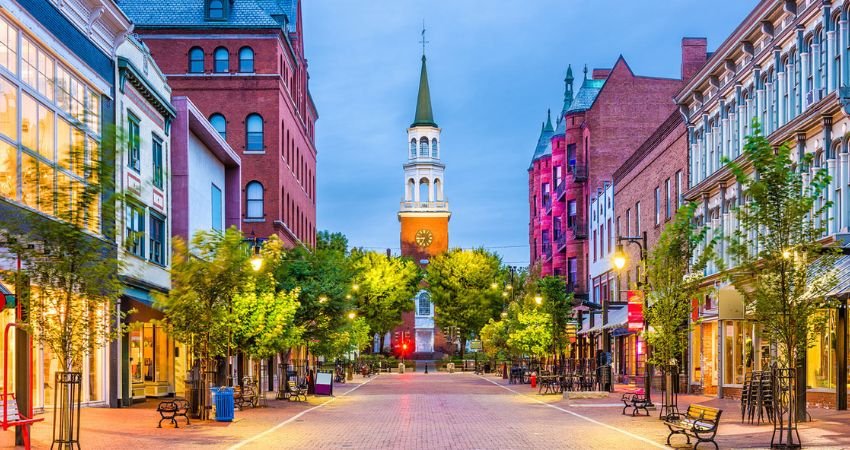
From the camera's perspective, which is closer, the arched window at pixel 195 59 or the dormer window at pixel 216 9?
the dormer window at pixel 216 9

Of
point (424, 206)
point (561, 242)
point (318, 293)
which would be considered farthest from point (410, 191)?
point (318, 293)

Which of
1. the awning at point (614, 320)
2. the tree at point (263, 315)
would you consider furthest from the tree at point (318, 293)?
the awning at point (614, 320)

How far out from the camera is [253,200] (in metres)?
66.4

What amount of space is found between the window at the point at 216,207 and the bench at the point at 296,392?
10848 millimetres

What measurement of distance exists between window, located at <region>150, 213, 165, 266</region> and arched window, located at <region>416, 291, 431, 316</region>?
3821 inches

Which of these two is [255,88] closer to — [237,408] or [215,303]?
[237,408]

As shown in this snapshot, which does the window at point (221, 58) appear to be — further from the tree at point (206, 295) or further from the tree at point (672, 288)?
the tree at point (672, 288)

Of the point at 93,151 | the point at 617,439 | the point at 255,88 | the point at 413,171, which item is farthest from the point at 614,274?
the point at 413,171

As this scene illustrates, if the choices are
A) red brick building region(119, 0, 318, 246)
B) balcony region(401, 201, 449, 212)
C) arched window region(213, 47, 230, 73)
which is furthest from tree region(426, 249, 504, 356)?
arched window region(213, 47, 230, 73)

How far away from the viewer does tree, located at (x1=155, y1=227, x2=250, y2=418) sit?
97.5 ft

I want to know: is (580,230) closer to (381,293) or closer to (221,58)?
(221,58)

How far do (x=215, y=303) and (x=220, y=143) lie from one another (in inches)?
878

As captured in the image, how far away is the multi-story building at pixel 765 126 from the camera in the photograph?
3094 centimetres

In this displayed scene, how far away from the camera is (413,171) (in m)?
140
